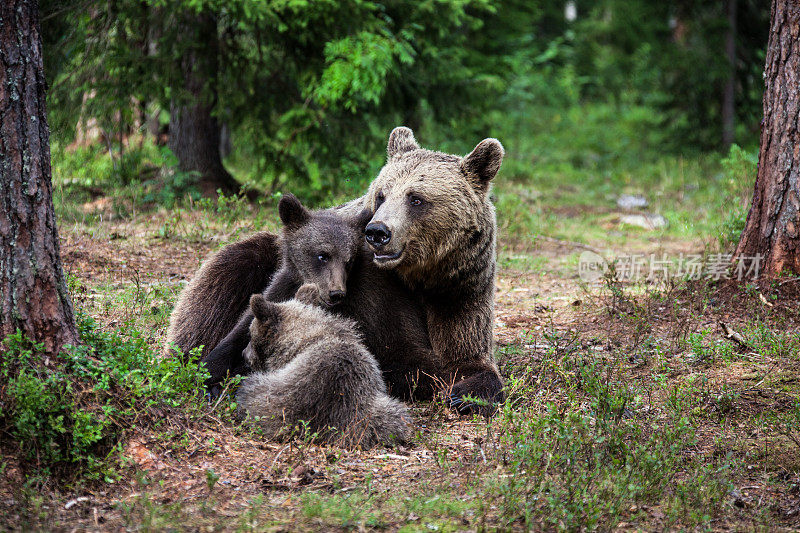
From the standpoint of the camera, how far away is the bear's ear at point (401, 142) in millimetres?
6555

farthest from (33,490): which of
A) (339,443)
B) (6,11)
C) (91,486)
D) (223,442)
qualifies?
(6,11)

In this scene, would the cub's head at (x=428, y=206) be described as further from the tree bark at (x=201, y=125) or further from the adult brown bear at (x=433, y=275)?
the tree bark at (x=201, y=125)

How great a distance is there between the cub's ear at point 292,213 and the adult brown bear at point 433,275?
55cm

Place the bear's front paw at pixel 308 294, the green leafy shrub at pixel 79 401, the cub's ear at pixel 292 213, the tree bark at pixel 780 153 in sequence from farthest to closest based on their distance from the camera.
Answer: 1. the tree bark at pixel 780 153
2. the cub's ear at pixel 292 213
3. the bear's front paw at pixel 308 294
4. the green leafy shrub at pixel 79 401

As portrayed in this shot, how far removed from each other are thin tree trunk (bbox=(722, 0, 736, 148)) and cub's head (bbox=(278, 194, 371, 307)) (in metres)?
14.0

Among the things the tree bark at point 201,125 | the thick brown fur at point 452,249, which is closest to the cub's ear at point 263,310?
the thick brown fur at point 452,249

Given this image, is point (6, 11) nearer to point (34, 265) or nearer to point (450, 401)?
point (34, 265)

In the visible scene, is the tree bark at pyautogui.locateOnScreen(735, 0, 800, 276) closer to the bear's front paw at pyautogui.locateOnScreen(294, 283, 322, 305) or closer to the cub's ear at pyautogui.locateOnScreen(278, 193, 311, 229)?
the cub's ear at pyautogui.locateOnScreen(278, 193, 311, 229)

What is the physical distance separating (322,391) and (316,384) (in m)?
0.06

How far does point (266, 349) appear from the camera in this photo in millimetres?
5230

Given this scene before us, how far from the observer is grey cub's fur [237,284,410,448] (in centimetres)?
477

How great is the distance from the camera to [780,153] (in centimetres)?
730

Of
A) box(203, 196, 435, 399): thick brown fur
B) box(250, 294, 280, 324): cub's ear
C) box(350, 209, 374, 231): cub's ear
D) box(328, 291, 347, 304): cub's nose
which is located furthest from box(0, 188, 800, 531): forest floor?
box(350, 209, 374, 231): cub's ear

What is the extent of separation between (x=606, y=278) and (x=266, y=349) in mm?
4353
